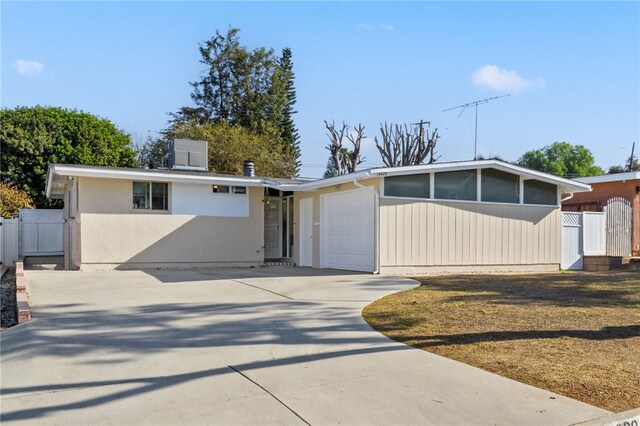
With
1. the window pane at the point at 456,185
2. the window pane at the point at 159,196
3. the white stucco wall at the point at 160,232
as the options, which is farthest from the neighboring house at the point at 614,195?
the window pane at the point at 159,196

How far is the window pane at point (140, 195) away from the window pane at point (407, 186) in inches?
278

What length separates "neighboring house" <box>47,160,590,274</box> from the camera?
544 inches

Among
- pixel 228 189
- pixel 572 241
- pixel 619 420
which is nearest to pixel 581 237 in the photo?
pixel 572 241

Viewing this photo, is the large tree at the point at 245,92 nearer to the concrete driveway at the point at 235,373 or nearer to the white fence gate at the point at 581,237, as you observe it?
the white fence gate at the point at 581,237

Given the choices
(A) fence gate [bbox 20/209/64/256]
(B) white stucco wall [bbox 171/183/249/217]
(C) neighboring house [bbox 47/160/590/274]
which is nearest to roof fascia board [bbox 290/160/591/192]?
(C) neighboring house [bbox 47/160/590/274]

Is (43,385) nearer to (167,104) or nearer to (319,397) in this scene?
(319,397)

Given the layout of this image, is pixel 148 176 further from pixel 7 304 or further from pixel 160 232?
pixel 7 304

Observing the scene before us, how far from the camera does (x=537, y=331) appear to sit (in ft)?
22.1

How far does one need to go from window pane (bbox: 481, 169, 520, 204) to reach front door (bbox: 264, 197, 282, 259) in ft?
23.1

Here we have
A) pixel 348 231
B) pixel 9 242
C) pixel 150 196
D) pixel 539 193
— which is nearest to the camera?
pixel 348 231

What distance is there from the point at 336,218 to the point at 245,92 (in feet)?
84.5

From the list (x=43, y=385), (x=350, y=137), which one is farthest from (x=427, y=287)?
(x=350, y=137)

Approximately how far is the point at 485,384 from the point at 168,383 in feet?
9.65

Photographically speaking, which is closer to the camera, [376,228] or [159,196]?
[376,228]
